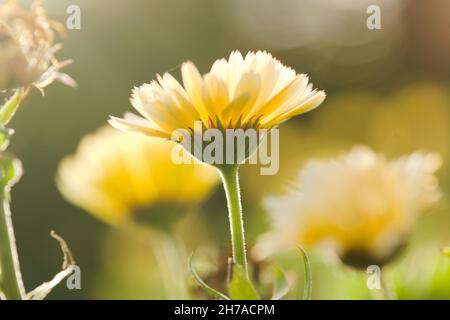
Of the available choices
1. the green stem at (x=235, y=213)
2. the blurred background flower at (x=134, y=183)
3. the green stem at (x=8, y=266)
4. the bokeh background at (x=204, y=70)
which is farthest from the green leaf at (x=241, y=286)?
the bokeh background at (x=204, y=70)

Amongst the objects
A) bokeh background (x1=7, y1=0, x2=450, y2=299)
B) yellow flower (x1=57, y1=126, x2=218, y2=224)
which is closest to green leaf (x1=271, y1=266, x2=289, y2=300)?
yellow flower (x1=57, y1=126, x2=218, y2=224)

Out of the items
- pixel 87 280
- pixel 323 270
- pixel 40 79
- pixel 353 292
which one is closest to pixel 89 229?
pixel 87 280

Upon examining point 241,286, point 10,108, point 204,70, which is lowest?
point 241,286

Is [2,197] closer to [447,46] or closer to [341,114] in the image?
[447,46]

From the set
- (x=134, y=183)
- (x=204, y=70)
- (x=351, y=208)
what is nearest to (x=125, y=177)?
(x=134, y=183)

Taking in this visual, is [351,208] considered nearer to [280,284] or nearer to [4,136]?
[280,284]
